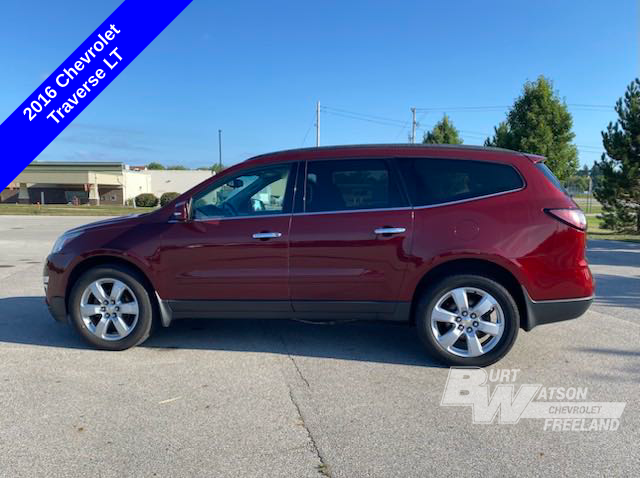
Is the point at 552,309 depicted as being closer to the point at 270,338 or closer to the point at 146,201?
the point at 270,338

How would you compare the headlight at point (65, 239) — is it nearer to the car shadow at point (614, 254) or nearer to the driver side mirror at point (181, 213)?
the driver side mirror at point (181, 213)

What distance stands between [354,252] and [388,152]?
38.4 inches

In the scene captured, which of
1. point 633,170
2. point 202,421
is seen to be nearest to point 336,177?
point 202,421

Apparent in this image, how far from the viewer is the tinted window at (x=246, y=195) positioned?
4316 mm

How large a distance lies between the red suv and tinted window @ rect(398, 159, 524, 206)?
10 mm

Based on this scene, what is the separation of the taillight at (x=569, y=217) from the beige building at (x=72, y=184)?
6105 cm

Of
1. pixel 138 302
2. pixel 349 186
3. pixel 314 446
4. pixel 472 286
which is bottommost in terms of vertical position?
pixel 314 446

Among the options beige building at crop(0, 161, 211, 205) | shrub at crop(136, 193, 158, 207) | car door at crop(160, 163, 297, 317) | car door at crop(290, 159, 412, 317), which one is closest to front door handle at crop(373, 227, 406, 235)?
car door at crop(290, 159, 412, 317)

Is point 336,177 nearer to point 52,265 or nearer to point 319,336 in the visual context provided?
point 319,336

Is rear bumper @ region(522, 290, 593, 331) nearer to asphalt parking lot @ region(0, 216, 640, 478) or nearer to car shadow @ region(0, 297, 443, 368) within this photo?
asphalt parking lot @ region(0, 216, 640, 478)

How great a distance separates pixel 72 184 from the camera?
58.2 m

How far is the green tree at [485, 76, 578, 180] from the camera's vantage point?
713 inches

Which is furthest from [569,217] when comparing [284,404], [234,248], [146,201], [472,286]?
[146,201]

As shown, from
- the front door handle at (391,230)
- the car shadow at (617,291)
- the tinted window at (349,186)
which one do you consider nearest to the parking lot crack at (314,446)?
the front door handle at (391,230)
